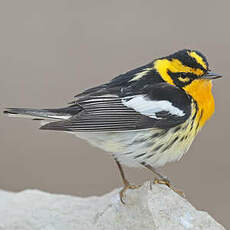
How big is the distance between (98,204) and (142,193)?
82 cm

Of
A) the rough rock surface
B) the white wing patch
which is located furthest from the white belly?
the rough rock surface

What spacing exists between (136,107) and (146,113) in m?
0.12

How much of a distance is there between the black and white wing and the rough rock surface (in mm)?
632

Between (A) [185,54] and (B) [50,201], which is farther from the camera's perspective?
(B) [50,201]

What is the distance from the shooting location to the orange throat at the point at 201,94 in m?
6.74

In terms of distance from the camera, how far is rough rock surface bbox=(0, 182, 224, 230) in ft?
20.1

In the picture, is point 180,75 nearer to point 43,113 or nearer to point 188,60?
point 188,60

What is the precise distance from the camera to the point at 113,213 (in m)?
6.44

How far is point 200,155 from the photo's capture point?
1063cm

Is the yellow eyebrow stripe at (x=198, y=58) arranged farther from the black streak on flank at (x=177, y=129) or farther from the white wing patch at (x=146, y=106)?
the black streak on flank at (x=177, y=129)

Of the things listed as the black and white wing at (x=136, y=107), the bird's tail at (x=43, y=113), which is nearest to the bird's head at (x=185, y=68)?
the black and white wing at (x=136, y=107)

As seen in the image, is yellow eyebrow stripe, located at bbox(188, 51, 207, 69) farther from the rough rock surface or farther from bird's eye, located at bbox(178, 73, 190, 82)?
the rough rock surface

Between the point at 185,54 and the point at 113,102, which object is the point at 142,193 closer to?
the point at 113,102

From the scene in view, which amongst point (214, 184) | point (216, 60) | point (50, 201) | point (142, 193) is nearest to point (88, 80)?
point (216, 60)
